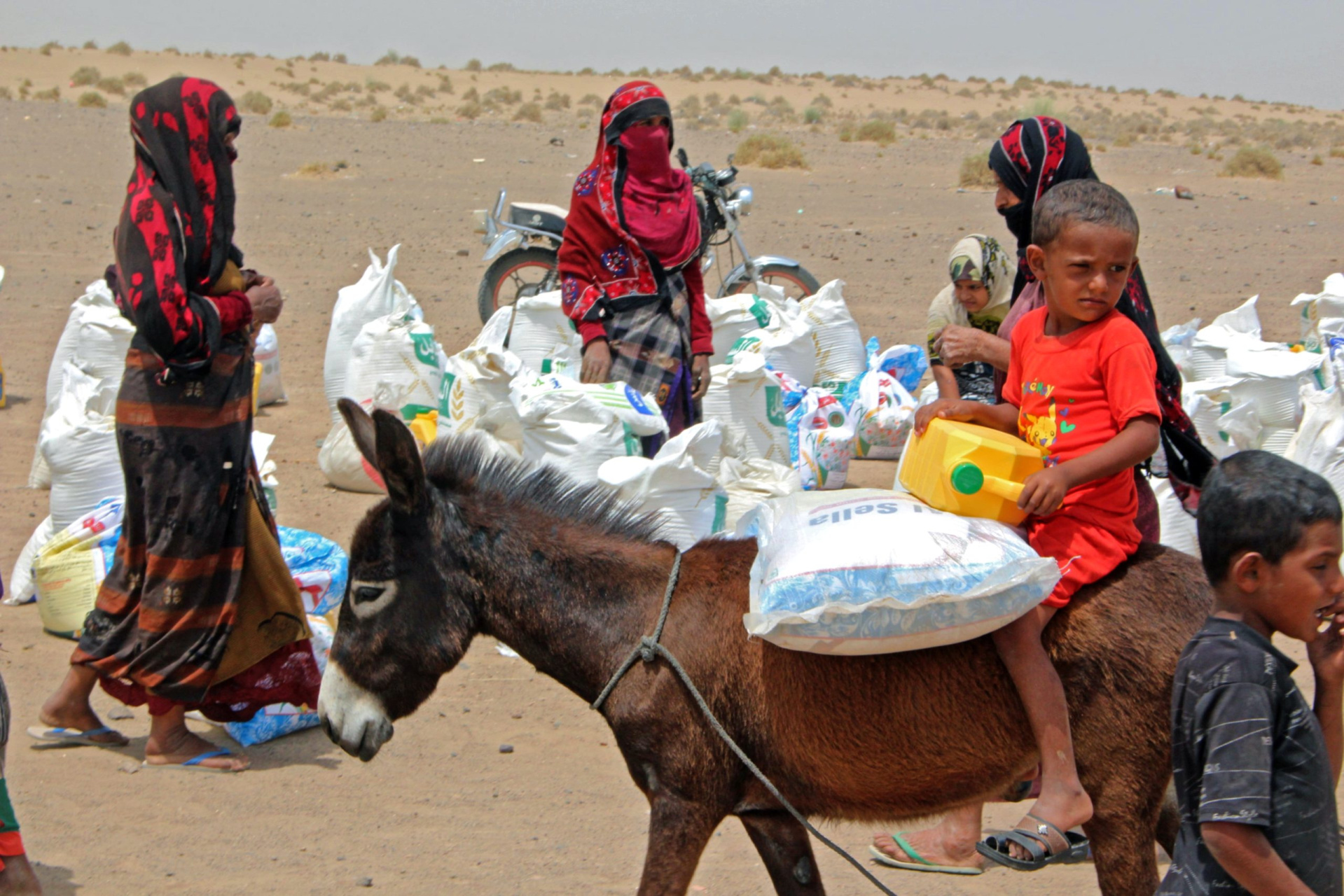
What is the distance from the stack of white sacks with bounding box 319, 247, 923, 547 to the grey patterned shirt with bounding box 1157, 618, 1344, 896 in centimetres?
318

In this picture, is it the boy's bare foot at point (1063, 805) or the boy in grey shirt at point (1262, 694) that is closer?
the boy in grey shirt at point (1262, 694)

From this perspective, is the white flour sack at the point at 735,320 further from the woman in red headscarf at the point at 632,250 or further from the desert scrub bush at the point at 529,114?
the desert scrub bush at the point at 529,114

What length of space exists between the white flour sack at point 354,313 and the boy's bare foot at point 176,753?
3268mm

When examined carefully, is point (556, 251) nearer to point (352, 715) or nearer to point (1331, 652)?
point (352, 715)

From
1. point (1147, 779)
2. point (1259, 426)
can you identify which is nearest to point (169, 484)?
point (1147, 779)

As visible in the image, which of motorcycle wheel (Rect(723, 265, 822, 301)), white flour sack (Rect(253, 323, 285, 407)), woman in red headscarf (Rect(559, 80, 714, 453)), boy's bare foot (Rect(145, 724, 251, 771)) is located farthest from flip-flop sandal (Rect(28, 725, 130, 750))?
motorcycle wheel (Rect(723, 265, 822, 301))

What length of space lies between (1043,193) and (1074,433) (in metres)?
1.04

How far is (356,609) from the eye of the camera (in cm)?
274

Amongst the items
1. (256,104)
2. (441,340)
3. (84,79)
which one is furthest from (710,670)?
(84,79)

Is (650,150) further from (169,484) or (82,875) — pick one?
(82,875)

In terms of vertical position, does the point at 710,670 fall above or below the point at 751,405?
above

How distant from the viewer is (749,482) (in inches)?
234

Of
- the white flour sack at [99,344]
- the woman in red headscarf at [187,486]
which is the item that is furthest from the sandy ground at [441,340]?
the white flour sack at [99,344]

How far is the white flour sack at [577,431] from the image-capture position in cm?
523
